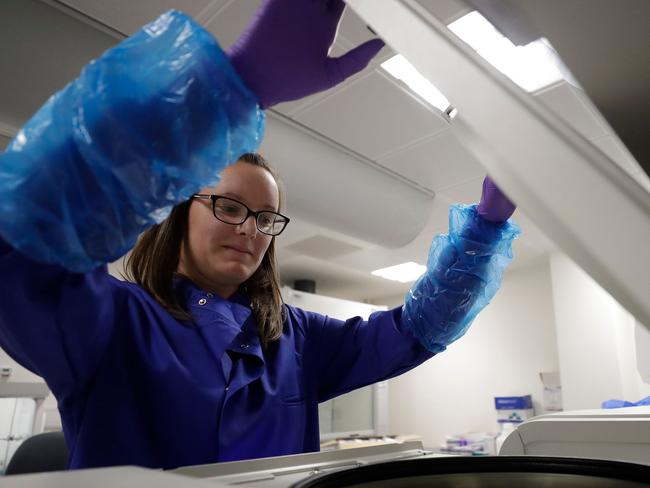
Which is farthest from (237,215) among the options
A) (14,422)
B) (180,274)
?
(14,422)

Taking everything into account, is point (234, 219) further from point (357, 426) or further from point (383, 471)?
point (357, 426)

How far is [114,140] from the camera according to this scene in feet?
1.38

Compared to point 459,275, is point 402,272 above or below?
above

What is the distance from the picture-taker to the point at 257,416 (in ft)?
2.40

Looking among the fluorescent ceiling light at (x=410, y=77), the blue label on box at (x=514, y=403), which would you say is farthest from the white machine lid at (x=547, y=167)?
the blue label on box at (x=514, y=403)

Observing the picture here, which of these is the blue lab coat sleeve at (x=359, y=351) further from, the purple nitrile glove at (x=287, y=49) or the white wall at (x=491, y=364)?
the white wall at (x=491, y=364)

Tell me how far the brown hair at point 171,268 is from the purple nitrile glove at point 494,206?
42 cm

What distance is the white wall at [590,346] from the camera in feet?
9.50

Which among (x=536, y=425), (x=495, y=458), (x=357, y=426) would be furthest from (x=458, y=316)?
(x=357, y=426)

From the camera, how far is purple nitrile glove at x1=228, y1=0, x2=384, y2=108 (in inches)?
17.6

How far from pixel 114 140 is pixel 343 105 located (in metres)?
1.56

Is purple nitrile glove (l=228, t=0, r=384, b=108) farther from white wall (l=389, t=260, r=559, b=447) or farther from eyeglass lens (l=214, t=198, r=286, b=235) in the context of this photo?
white wall (l=389, t=260, r=559, b=447)

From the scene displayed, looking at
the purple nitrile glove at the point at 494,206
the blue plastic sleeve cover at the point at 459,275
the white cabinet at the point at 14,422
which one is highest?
the purple nitrile glove at the point at 494,206

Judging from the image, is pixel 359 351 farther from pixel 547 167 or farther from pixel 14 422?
pixel 14 422
